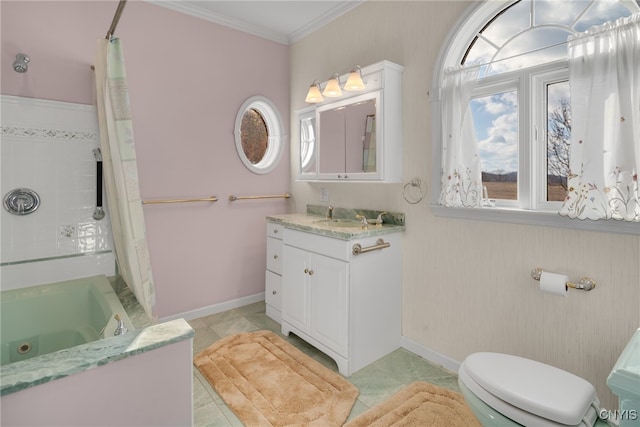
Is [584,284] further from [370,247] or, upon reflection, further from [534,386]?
[370,247]

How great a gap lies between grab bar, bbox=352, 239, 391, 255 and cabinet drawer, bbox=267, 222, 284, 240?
838mm

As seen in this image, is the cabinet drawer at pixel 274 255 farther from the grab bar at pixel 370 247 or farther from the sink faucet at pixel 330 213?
the grab bar at pixel 370 247

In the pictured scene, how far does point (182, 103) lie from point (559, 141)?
2.67 m

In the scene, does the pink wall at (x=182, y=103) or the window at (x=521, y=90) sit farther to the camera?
the pink wall at (x=182, y=103)

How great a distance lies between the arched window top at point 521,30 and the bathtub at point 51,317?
8.20 ft

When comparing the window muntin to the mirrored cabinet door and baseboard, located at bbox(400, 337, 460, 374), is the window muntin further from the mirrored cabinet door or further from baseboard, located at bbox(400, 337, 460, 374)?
the mirrored cabinet door


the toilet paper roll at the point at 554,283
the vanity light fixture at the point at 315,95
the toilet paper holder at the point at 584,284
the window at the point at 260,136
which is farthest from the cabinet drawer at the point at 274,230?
the toilet paper holder at the point at 584,284

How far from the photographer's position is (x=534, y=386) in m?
1.33

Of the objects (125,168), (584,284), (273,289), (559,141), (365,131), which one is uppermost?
(365,131)

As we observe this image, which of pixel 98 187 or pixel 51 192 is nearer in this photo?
pixel 51 192

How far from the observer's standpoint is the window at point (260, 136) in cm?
335

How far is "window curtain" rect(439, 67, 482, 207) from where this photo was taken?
204 cm

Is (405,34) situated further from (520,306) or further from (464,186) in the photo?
(520,306)

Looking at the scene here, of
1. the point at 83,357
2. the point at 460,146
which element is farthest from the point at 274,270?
the point at 83,357
